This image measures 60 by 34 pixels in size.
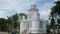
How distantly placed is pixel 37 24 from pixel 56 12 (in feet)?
17.0

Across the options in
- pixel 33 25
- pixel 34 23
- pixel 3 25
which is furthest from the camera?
pixel 3 25

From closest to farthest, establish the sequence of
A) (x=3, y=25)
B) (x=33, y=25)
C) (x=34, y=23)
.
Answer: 1. (x=34, y=23)
2. (x=33, y=25)
3. (x=3, y=25)

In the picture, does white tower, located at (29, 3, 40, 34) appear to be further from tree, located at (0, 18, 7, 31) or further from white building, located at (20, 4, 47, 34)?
tree, located at (0, 18, 7, 31)

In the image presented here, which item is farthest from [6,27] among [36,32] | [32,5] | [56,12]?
[56,12]

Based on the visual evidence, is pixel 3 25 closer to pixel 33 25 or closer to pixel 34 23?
pixel 33 25

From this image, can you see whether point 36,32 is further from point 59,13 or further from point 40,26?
point 59,13

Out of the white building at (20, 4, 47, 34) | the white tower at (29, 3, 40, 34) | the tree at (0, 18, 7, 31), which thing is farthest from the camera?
the tree at (0, 18, 7, 31)

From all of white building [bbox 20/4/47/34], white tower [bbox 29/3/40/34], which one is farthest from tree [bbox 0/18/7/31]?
white tower [bbox 29/3/40/34]

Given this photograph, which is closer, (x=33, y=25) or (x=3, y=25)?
(x=33, y=25)

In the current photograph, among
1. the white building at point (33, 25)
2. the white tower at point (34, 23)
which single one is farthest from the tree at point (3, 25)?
the white tower at point (34, 23)

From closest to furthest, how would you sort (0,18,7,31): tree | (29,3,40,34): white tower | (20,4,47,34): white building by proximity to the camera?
(29,3,40,34): white tower → (20,4,47,34): white building → (0,18,7,31): tree

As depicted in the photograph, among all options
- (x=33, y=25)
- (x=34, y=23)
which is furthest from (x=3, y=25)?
(x=34, y=23)

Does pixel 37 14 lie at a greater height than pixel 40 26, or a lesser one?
greater

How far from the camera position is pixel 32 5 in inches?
1801
